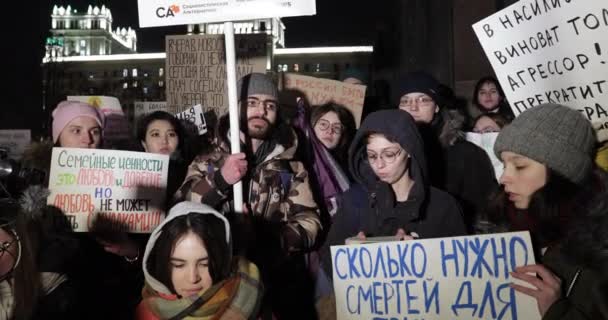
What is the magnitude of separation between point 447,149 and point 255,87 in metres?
1.27

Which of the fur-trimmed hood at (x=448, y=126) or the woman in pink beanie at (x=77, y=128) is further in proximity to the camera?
the fur-trimmed hood at (x=448, y=126)

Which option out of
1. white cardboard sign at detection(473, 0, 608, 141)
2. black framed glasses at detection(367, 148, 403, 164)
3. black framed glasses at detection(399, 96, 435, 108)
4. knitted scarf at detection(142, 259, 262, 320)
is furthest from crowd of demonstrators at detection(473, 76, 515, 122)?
knitted scarf at detection(142, 259, 262, 320)

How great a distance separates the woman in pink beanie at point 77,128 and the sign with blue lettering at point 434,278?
2000 mm

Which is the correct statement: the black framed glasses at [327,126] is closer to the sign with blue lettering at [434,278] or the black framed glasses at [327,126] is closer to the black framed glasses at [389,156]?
the black framed glasses at [389,156]

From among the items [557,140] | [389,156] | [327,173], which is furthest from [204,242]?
[327,173]

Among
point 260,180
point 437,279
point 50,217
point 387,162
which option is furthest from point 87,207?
point 437,279

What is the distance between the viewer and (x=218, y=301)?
9.45 feet

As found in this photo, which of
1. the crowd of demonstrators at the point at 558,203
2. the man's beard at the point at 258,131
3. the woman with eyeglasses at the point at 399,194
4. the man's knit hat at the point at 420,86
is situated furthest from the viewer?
the man's knit hat at the point at 420,86

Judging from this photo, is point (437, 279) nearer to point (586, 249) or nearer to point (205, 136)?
point (586, 249)

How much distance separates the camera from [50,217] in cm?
378

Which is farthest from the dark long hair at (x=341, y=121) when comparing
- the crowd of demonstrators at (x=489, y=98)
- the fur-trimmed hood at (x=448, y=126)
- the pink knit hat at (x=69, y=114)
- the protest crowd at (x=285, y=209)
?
the pink knit hat at (x=69, y=114)

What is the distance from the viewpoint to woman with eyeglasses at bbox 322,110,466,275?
3.22 meters

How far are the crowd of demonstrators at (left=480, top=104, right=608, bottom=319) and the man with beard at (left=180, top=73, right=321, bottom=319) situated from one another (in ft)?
4.16

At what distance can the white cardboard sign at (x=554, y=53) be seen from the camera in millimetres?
3316
